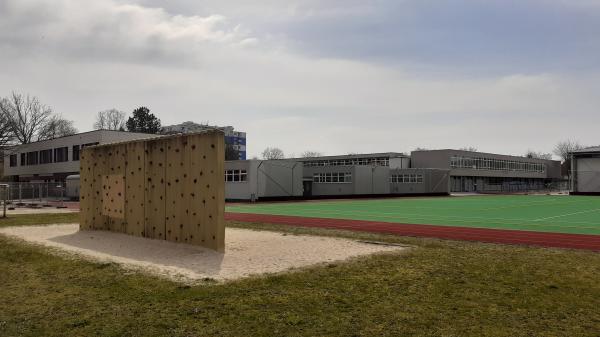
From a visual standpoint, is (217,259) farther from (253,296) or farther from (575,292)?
(575,292)

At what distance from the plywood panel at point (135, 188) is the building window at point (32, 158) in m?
62.6

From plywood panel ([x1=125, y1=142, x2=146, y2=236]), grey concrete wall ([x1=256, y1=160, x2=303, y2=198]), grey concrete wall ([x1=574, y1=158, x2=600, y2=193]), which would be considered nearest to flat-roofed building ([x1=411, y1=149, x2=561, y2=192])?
grey concrete wall ([x1=574, y1=158, x2=600, y2=193])

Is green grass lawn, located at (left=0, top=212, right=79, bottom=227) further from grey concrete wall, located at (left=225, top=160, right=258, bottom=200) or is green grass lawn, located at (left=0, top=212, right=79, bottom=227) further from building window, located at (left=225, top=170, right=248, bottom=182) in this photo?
building window, located at (left=225, top=170, right=248, bottom=182)

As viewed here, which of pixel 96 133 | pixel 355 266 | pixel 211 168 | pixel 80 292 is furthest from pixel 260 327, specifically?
pixel 96 133

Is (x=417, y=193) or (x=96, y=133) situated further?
(x=417, y=193)

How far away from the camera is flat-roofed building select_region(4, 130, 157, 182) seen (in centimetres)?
5706

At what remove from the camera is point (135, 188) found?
15.7 meters

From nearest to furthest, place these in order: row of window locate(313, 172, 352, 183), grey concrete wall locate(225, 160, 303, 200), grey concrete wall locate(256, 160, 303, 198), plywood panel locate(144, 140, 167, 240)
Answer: plywood panel locate(144, 140, 167, 240), grey concrete wall locate(225, 160, 303, 200), grey concrete wall locate(256, 160, 303, 198), row of window locate(313, 172, 352, 183)

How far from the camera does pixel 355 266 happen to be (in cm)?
1001

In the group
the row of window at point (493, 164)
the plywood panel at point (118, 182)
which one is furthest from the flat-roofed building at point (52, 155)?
the row of window at point (493, 164)

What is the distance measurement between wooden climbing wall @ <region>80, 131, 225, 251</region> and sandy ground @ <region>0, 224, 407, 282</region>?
49cm

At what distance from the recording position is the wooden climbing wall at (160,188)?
12578 mm

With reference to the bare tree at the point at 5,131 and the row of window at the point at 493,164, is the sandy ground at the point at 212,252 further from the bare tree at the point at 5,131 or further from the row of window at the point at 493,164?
the row of window at the point at 493,164

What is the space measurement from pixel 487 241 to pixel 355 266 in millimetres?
6611
